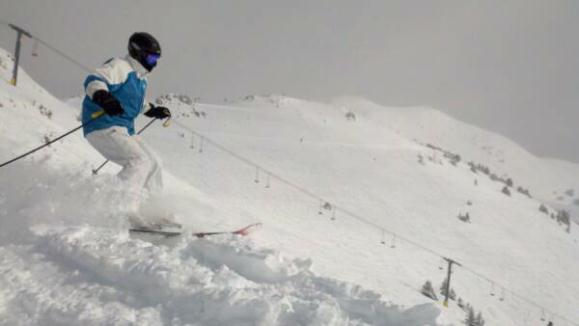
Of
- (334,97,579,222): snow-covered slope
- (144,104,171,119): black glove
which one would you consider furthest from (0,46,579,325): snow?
(334,97,579,222): snow-covered slope

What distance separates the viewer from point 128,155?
4707mm

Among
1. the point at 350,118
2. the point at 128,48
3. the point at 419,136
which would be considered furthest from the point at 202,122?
the point at 419,136

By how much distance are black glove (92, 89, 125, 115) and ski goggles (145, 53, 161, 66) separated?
0.96 metres

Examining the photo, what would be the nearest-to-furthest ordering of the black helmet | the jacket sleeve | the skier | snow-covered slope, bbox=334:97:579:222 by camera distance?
the jacket sleeve < the skier < the black helmet < snow-covered slope, bbox=334:97:579:222

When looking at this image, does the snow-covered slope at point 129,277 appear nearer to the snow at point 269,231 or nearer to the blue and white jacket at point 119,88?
the snow at point 269,231

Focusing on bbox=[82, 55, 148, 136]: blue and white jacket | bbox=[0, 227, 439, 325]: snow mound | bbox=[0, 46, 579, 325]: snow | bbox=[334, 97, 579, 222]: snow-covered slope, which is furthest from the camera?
bbox=[334, 97, 579, 222]: snow-covered slope

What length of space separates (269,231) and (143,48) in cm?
634

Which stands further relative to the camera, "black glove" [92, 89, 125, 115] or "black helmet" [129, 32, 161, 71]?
"black helmet" [129, 32, 161, 71]

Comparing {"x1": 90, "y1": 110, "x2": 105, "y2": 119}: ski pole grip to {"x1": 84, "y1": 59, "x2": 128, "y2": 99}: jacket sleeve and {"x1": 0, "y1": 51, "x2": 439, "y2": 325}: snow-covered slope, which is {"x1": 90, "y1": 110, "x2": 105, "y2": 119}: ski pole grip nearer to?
{"x1": 84, "y1": 59, "x2": 128, "y2": 99}: jacket sleeve

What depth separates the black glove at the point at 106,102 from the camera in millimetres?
3980

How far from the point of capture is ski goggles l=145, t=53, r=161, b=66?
4824mm

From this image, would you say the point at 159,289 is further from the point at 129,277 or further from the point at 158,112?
the point at 158,112

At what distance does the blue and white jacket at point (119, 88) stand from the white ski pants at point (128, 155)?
96mm

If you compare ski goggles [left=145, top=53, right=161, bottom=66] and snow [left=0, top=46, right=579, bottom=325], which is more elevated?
ski goggles [left=145, top=53, right=161, bottom=66]
